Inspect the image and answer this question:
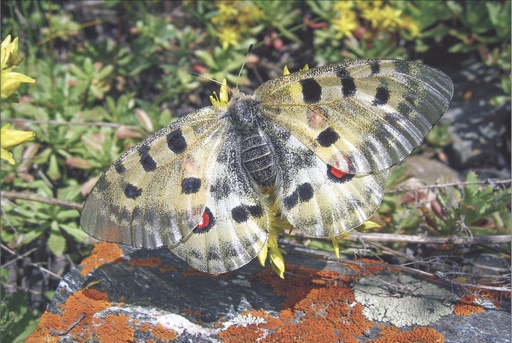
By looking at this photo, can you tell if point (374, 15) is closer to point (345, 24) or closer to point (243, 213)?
point (345, 24)

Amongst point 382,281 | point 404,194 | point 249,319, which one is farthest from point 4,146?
point 404,194

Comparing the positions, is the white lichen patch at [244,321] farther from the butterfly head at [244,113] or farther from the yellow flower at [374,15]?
the yellow flower at [374,15]

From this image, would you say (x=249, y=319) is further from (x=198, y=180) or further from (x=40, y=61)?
(x=40, y=61)

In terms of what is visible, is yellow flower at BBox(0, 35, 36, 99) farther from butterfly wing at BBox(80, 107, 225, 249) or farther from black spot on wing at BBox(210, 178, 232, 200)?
black spot on wing at BBox(210, 178, 232, 200)

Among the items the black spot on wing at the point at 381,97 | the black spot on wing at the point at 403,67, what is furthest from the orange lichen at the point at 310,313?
the black spot on wing at the point at 403,67

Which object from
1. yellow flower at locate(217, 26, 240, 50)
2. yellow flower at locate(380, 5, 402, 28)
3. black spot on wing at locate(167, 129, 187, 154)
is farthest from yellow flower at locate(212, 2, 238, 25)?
black spot on wing at locate(167, 129, 187, 154)

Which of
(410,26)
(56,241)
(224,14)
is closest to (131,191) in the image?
(56,241)
